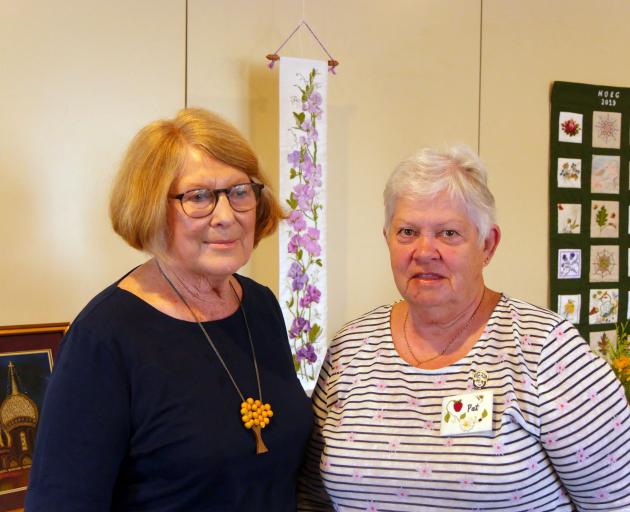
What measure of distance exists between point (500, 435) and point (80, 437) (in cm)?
76

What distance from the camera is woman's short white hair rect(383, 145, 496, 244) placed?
133cm

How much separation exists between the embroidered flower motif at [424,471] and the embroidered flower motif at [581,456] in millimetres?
273

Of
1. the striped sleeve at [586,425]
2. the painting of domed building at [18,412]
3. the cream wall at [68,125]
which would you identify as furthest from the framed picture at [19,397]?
the striped sleeve at [586,425]

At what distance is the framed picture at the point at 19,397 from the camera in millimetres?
1730

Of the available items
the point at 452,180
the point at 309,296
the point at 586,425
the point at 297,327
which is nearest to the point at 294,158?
the point at 309,296

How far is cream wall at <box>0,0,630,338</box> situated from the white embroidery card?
3.95ft

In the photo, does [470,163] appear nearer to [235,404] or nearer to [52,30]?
[235,404]

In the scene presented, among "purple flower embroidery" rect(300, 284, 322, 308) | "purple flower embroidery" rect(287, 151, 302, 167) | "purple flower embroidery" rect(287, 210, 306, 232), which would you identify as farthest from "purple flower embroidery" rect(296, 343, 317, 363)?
"purple flower embroidery" rect(287, 151, 302, 167)

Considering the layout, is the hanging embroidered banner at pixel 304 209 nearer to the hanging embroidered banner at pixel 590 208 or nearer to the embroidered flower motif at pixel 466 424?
the embroidered flower motif at pixel 466 424

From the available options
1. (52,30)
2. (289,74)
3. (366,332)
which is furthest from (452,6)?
(366,332)

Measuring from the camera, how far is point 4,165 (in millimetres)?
1911

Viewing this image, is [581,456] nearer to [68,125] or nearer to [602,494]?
[602,494]

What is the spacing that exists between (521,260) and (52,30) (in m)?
2.13

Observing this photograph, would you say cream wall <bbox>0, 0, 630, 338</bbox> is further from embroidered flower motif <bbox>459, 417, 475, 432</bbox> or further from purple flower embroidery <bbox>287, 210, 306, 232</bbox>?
embroidered flower motif <bbox>459, 417, 475, 432</bbox>
